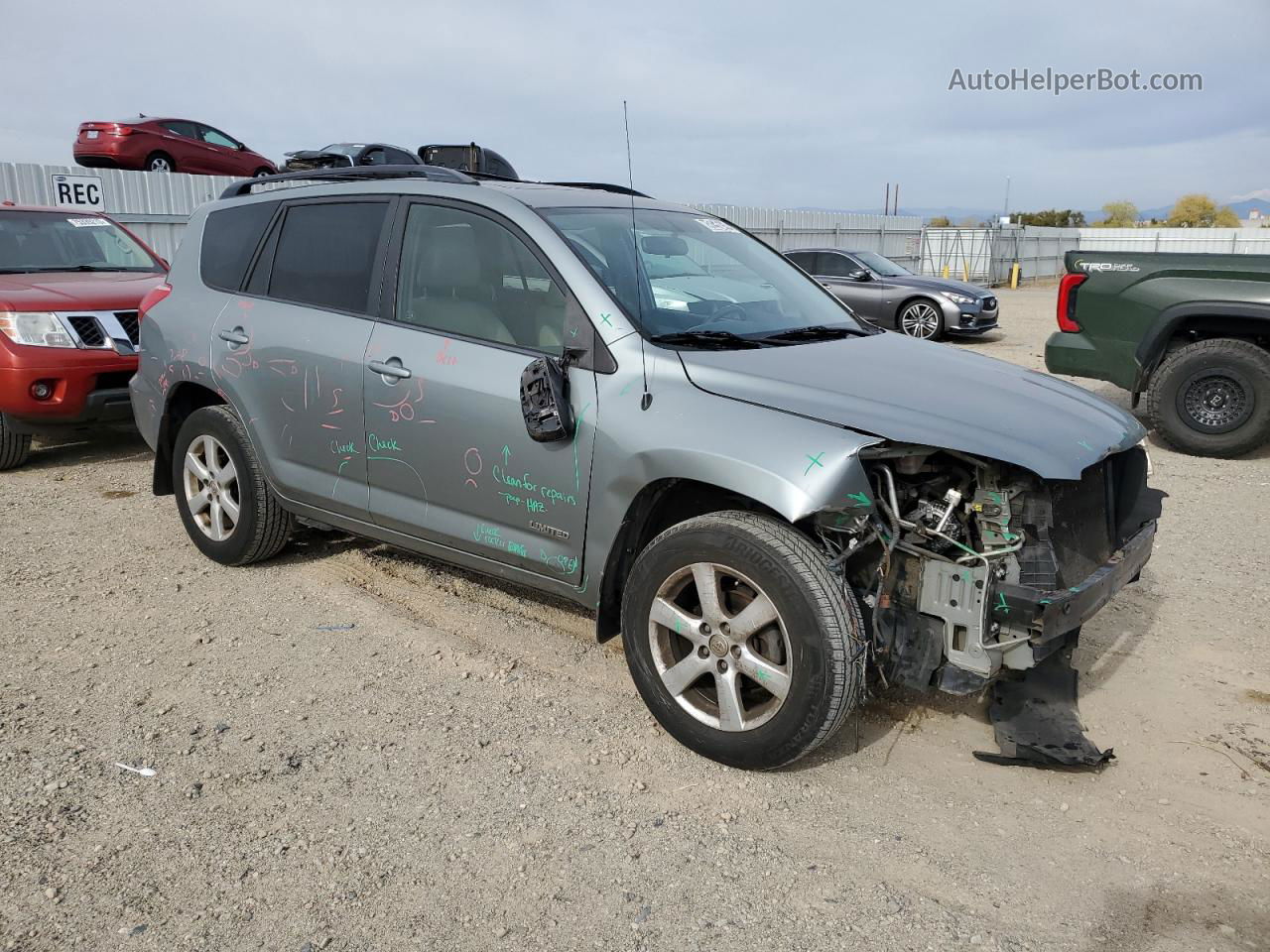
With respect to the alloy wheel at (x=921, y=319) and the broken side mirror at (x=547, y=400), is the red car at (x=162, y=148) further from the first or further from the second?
the broken side mirror at (x=547, y=400)

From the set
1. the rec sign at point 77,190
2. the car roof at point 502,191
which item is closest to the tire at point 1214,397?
the car roof at point 502,191

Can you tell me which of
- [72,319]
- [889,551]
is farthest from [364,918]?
[72,319]

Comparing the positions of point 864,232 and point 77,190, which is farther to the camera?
point 864,232

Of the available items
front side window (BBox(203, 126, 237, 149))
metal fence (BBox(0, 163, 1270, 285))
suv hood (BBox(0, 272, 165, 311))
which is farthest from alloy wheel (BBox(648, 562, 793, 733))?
front side window (BBox(203, 126, 237, 149))

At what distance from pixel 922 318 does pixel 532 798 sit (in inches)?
526

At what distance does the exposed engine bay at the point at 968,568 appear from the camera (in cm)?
285

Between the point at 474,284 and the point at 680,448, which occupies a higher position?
the point at 474,284

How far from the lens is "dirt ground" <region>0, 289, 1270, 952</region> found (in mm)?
2482

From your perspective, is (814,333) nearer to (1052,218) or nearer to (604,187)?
(604,187)

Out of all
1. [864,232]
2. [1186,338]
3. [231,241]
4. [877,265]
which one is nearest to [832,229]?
[864,232]

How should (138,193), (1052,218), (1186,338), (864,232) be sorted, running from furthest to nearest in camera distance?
(1052,218) → (864,232) → (138,193) → (1186,338)

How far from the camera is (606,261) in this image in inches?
140

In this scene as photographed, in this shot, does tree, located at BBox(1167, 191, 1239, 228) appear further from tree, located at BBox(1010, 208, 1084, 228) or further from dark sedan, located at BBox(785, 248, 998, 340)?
dark sedan, located at BBox(785, 248, 998, 340)

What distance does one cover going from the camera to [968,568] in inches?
112
